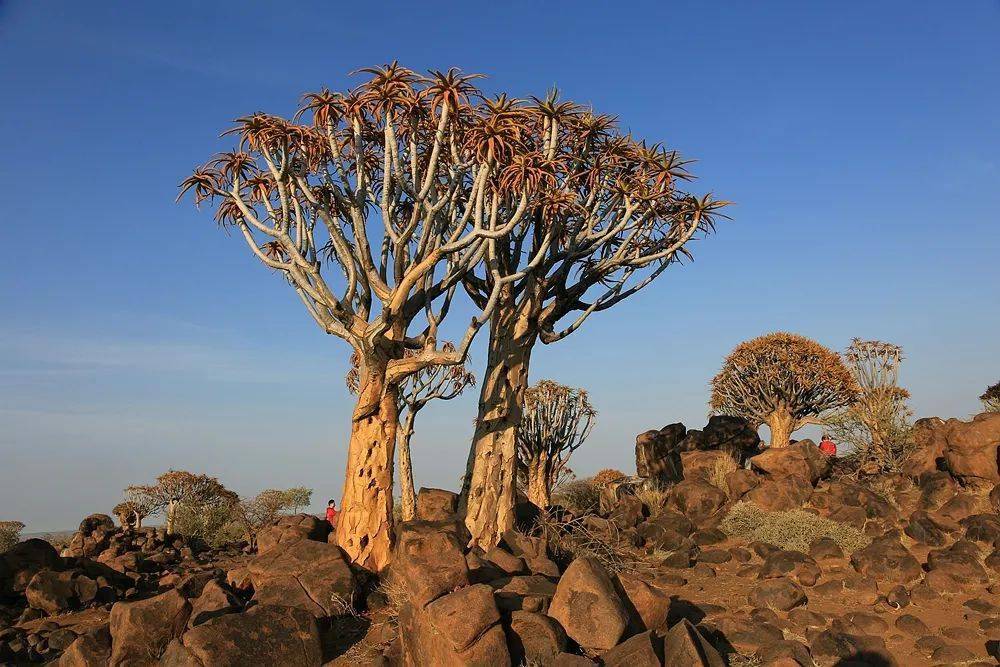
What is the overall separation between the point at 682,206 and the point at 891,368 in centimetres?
1109

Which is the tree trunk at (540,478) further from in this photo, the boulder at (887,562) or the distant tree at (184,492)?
the distant tree at (184,492)

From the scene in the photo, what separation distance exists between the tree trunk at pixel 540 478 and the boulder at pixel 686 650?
10.4m

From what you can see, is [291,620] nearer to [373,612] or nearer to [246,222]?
[373,612]

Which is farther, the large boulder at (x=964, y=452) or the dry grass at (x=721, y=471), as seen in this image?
the dry grass at (x=721, y=471)

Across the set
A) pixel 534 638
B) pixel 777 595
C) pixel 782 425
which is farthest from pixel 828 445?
pixel 534 638

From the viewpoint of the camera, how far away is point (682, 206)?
15.8m

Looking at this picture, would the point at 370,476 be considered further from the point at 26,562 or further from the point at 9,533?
the point at 9,533

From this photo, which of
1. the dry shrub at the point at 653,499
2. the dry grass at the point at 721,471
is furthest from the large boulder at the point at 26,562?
the dry grass at the point at 721,471

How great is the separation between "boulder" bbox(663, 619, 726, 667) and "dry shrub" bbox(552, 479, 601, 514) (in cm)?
1077

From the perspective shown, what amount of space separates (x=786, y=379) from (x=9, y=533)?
22990mm

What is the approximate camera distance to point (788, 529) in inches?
577

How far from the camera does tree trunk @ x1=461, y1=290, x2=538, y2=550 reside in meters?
13.9

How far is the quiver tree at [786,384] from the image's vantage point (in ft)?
80.3

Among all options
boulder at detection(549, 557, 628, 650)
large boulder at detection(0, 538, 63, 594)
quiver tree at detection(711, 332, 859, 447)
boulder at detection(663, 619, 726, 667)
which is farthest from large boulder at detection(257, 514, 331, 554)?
quiver tree at detection(711, 332, 859, 447)
